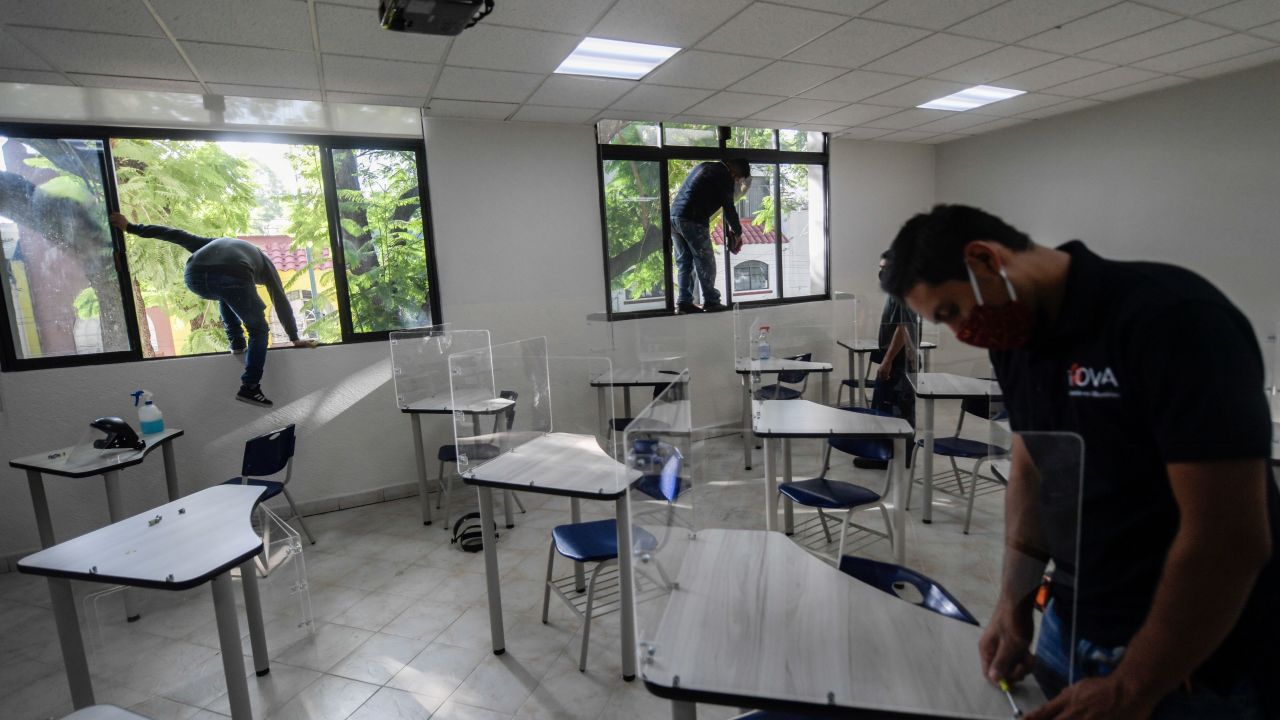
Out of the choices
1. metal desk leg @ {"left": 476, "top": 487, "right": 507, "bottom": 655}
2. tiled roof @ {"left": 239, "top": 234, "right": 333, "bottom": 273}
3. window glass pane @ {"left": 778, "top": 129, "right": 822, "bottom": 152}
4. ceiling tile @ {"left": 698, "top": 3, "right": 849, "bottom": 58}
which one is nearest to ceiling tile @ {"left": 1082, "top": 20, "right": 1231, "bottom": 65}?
ceiling tile @ {"left": 698, "top": 3, "right": 849, "bottom": 58}

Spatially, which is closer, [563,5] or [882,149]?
[563,5]

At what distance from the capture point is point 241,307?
13.4ft

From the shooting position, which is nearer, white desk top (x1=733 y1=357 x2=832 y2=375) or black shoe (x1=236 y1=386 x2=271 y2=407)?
black shoe (x1=236 y1=386 x2=271 y2=407)

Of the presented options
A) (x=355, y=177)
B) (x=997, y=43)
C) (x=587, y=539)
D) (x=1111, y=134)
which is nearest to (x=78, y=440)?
(x=355, y=177)

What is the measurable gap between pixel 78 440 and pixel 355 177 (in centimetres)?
242

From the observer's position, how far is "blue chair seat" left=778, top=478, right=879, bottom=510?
9.26ft

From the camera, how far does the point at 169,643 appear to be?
281cm

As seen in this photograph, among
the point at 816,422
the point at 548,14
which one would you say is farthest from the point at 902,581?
the point at 548,14

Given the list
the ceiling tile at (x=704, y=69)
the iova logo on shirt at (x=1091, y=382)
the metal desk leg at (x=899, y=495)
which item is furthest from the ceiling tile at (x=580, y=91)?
the iova logo on shirt at (x=1091, y=382)

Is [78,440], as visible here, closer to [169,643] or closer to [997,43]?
[169,643]

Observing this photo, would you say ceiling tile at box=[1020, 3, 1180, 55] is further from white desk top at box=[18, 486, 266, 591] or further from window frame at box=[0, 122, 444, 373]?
white desk top at box=[18, 486, 266, 591]

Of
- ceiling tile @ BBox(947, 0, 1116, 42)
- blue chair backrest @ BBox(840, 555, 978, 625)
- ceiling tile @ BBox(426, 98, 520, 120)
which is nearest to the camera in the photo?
blue chair backrest @ BBox(840, 555, 978, 625)

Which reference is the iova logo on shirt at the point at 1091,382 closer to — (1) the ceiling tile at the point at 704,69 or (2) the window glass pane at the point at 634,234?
(1) the ceiling tile at the point at 704,69

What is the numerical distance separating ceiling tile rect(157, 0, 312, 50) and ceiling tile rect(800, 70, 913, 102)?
295cm
